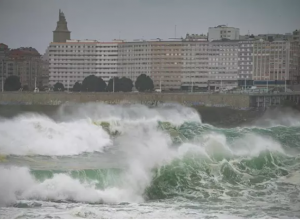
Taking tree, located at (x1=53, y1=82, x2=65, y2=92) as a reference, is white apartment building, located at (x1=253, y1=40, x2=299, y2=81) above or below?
above

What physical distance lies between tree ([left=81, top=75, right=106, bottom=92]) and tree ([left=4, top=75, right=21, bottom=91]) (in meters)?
0.67

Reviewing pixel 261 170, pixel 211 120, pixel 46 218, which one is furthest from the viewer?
pixel 211 120

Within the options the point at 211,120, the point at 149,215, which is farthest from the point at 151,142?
the point at 149,215

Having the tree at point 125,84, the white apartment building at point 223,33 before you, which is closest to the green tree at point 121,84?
the tree at point 125,84

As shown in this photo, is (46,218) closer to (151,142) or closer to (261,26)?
(151,142)

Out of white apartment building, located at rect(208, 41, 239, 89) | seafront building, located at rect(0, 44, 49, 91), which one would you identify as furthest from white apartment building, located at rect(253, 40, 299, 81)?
seafront building, located at rect(0, 44, 49, 91)

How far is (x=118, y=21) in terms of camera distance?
5430 mm

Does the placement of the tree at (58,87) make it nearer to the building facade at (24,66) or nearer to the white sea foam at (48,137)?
the building facade at (24,66)

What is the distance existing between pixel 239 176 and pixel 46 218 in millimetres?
1888

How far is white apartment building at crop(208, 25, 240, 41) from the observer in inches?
215

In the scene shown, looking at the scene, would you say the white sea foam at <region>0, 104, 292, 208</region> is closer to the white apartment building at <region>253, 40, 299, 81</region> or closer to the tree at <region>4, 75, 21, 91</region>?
the tree at <region>4, 75, 21, 91</region>

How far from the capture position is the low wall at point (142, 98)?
5.52 meters

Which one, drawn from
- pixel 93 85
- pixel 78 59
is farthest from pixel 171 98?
pixel 78 59

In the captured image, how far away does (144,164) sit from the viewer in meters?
5.00
